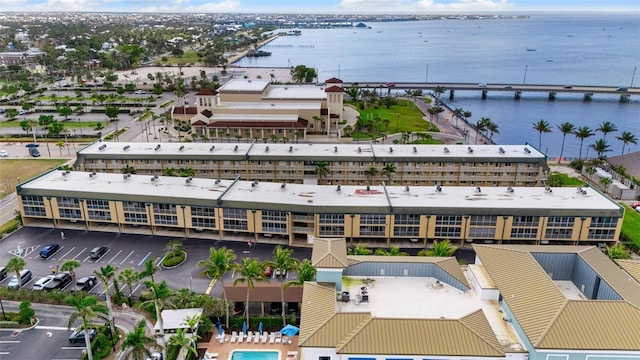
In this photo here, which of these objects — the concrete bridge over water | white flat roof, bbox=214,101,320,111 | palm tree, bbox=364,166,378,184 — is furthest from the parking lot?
the concrete bridge over water

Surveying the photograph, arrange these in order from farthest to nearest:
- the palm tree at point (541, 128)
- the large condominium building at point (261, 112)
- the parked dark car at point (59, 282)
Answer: the large condominium building at point (261, 112) < the palm tree at point (541, 128) < the parked dark car at point (59, 282)

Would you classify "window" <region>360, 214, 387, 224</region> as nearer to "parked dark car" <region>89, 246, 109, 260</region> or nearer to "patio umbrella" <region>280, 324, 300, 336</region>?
"patio umbrella" <region>280, 324, 300, 336</region>

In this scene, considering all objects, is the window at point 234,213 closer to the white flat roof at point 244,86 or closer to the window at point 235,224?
the window at point 235,224

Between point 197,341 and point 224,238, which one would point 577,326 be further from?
point 224,238

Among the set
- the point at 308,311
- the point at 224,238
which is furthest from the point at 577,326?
the point at 224,238

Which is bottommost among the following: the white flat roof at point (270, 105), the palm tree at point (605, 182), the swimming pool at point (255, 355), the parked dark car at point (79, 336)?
the swimming pool at point (255, 355)

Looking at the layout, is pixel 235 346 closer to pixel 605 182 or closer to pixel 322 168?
pixel 322 168

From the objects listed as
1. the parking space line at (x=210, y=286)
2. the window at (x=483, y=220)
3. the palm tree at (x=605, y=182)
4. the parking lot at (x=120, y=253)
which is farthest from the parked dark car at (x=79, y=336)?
the palm tree at (x=605, y=182)
